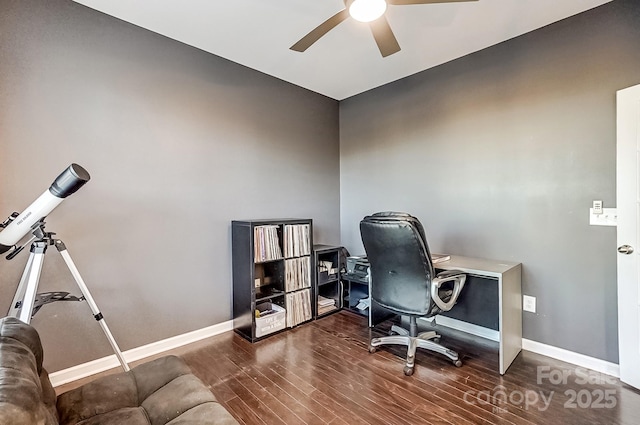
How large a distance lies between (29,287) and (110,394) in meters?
0.78

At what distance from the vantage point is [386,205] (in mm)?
3486

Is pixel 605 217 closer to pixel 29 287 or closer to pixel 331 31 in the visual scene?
pixel 331 31

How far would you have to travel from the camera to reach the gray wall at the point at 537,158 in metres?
2.11

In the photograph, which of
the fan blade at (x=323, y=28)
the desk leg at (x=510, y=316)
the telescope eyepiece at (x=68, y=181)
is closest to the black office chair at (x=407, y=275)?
the desk leg at (x=510, y=316)

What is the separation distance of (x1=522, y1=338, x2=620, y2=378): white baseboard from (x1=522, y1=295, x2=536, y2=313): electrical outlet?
0.83 ft

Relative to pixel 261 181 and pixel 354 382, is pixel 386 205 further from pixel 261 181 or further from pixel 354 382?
pixel 354 382

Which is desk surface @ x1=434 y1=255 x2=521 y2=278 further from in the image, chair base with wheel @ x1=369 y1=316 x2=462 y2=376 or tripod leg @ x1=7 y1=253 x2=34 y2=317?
tripod leg @ x1=7 y1=253 x2=34 y2=317

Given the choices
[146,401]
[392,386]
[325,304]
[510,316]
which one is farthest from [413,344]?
[146,401]

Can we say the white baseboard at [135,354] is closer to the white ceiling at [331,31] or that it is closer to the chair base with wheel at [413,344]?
the chair base with wheel at [413,344]

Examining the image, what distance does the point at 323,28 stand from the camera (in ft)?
6.11

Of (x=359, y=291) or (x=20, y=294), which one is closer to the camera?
(x=20, y=294)

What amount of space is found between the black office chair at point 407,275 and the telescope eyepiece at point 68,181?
1.77 meters

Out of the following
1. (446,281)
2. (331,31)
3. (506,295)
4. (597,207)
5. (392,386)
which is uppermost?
(331,31)

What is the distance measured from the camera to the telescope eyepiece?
155 centimetres
